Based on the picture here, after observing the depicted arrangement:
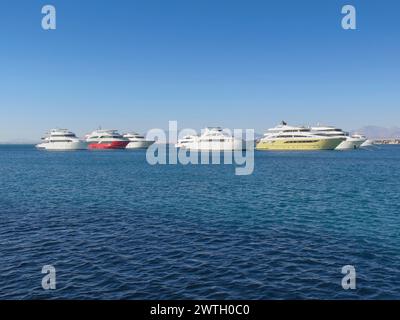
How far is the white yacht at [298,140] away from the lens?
178m

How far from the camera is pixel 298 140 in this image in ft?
598

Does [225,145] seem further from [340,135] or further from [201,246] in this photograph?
[201,246]

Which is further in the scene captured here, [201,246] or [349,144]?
[349,144]

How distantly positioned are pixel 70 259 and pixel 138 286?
21.4 feet

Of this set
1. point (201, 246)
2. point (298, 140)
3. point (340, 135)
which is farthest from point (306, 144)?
point (201, 246)

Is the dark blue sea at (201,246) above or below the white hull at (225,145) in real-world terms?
below

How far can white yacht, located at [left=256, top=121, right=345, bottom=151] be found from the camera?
178 metres

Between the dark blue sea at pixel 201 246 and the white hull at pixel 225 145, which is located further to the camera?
the white hull at pixel 225 145

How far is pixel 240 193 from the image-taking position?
4919 cm

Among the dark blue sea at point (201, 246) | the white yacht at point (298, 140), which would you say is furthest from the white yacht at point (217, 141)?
the dark blue sea at point (201, 246)

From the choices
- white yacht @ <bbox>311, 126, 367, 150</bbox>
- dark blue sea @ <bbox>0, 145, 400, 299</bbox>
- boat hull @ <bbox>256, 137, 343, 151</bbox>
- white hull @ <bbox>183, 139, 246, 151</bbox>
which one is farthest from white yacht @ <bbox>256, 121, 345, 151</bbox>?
dark blue sea @ <bbox>0, 145, 400, 299</bbox>

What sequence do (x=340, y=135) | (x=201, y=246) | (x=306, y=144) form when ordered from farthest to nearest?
(x=340, y=135)
(x=306, y=144)
(x=201, y=246)

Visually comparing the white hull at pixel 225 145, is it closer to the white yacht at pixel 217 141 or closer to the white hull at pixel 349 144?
the white yacht at pixel 217 141
